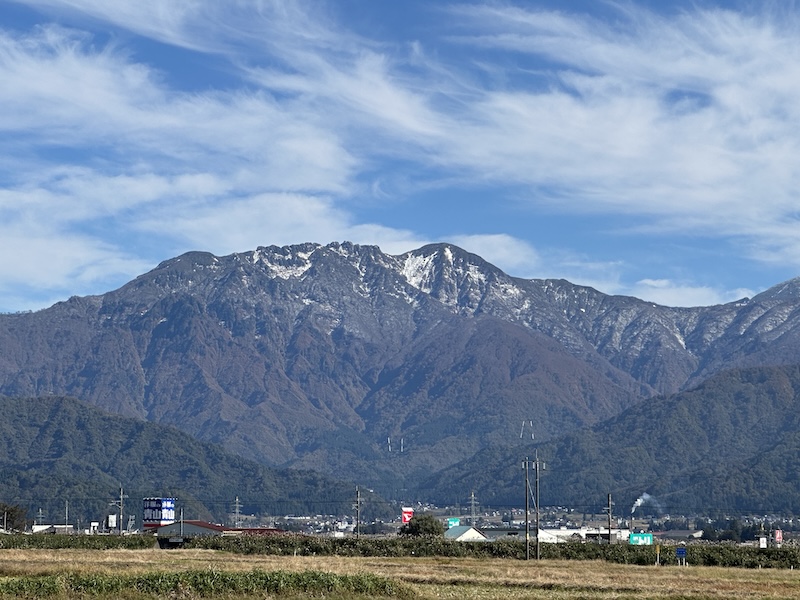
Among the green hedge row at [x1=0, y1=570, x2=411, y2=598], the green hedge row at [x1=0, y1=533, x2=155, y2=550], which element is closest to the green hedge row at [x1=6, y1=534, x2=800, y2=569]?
the green hedge row at [x1=0, y1=533, x2=155, y2=550]

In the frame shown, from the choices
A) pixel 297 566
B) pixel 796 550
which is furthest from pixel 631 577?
pixel 796 550

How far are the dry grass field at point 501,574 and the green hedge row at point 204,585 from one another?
2770 millimetres

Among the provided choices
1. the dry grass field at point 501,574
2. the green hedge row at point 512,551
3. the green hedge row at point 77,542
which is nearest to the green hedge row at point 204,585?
the dry grass field at point 501,574

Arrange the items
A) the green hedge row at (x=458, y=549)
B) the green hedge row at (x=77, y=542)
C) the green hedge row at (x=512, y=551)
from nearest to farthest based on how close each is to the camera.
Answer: the green hedge row at (x=512, y=551), the green hedge row at (x=458, y=549), the green hedge row at (x=77, y=542)

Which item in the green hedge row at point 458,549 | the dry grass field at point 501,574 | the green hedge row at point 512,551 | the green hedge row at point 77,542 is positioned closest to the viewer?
the dry grass field at point 501,574

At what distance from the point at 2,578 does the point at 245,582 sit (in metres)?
15.2

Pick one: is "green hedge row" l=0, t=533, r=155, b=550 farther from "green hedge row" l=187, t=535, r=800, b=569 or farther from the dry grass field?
the dry grass field

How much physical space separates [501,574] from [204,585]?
89.2 ft

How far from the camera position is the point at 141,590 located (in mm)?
60688

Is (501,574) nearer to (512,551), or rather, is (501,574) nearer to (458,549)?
(458,549)

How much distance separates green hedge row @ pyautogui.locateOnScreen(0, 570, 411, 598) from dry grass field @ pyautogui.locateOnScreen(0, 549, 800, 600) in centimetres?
277

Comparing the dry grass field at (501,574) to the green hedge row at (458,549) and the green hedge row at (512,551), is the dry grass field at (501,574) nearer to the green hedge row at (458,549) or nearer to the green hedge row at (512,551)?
the green hedge row at (512,551)

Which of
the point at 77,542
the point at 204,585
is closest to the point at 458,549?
the point at 77,542

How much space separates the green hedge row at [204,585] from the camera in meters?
60.5
